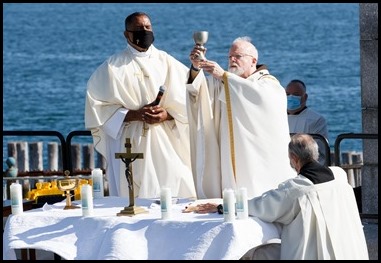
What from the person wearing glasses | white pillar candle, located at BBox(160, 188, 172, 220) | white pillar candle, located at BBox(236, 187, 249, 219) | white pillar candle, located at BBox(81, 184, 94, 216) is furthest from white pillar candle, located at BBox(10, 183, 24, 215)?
white pillar candle, located at BBox(236, 187, 249, 219)

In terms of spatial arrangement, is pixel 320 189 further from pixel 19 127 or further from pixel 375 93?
pixel 19 127

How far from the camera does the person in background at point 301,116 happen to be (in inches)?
591

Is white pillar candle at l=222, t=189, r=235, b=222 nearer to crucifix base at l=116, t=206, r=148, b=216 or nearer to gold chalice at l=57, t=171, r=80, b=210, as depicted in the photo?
crucifix base at l=116, t=206, r=148, b=216

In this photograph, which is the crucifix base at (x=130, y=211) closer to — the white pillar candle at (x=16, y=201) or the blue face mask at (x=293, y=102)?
the white pillar candle at (x=16, y=201)

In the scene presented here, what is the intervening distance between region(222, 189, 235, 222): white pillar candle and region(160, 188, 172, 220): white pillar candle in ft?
1.56

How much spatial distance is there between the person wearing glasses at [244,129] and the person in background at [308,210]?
3.31 feet

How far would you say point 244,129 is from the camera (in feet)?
40.1

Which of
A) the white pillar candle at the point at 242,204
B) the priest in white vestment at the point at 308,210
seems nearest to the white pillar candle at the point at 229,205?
the white pillar candle at the point at 242,204

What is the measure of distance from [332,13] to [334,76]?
2813cm

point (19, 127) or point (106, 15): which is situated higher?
point (106, 15)

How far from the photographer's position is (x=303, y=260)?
436 inches

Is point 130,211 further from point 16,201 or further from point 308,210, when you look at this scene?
point 308,210

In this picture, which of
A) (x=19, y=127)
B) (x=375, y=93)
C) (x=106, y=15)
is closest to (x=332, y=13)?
(x=106, y=15)

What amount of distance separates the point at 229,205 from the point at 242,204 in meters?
A: 0.12
